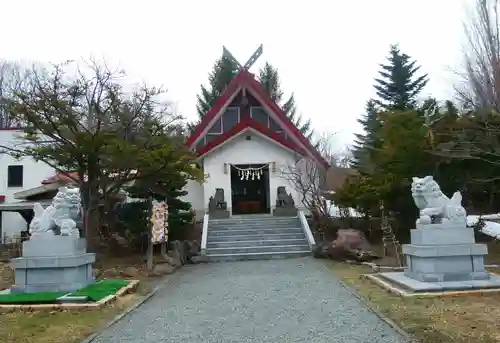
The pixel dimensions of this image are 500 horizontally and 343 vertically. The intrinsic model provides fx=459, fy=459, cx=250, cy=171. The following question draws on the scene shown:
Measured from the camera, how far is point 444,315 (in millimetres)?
6043

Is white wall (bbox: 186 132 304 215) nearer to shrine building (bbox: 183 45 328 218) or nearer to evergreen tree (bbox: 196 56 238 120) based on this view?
shrine building (bbox: 183 45 328 218)

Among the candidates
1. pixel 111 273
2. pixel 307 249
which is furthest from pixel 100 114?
pixel 307 249

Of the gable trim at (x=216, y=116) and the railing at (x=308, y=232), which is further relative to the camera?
the gable trim at (x=216, y=116)

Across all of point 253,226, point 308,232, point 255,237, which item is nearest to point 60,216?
point 255,237

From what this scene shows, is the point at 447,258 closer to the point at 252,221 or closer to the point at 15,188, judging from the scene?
the point at 252,221

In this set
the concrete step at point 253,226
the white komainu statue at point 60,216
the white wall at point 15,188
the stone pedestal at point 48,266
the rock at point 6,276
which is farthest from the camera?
the white wall at point 15,188

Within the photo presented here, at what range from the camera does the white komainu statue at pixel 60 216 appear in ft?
29.2

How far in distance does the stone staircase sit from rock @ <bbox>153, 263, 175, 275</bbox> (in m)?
2.14

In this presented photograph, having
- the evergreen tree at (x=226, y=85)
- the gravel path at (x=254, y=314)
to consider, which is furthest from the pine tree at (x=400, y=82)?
the gravel path at (x=254, y=314)

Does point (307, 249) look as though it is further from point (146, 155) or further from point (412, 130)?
point (146, 155)

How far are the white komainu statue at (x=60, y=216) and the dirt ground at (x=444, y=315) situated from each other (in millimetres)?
5702

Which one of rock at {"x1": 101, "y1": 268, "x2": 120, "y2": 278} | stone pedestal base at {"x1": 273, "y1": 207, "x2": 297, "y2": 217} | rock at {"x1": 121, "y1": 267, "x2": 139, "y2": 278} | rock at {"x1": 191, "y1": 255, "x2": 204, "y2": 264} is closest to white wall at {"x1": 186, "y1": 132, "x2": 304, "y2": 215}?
stone pedestal base at {"x1": 273, "y1": 207, "x2": 297, "y2": 217}

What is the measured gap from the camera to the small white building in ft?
64.1

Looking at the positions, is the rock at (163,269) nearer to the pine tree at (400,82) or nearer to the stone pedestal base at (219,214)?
the stone pedestal base at (219,214)
